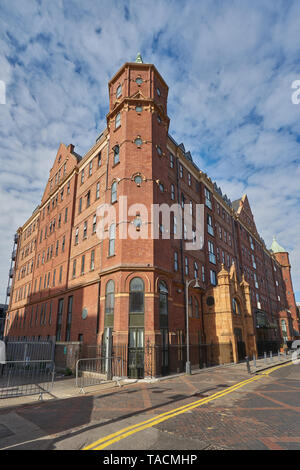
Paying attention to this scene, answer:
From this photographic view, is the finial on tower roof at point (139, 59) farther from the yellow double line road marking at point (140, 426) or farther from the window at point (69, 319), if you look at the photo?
the yellow double line road marking at point (140, 426)

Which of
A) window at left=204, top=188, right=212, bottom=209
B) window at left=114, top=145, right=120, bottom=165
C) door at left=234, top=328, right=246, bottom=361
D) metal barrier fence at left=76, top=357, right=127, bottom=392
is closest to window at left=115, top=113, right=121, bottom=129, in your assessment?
window at left=114, top=145, right=120, bottom=165

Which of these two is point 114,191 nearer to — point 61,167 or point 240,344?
point 61,167

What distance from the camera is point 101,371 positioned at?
19.7m

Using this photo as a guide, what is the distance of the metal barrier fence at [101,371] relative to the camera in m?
16.8

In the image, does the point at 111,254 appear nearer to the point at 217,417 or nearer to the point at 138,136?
the point at 138,136

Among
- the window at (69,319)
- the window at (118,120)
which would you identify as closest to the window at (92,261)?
the window at (69,319)

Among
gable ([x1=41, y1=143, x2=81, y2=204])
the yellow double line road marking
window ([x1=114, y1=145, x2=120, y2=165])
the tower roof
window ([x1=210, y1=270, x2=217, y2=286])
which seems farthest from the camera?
the tower roof

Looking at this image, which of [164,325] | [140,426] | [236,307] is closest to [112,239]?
[164,325]

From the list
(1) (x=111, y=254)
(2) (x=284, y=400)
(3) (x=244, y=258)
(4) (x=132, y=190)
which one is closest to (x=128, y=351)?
(1) (x=111, y=254)

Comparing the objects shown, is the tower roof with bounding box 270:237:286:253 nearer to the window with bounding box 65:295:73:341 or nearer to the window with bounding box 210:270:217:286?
the window with bounding box 210:270:217:286

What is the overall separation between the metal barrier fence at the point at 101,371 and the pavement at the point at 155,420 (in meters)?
3.17

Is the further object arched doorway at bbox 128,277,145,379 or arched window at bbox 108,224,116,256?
arched window at bbox 108,224,116,256

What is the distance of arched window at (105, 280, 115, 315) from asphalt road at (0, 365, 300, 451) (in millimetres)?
7657

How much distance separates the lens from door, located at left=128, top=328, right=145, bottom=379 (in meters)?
17.9
